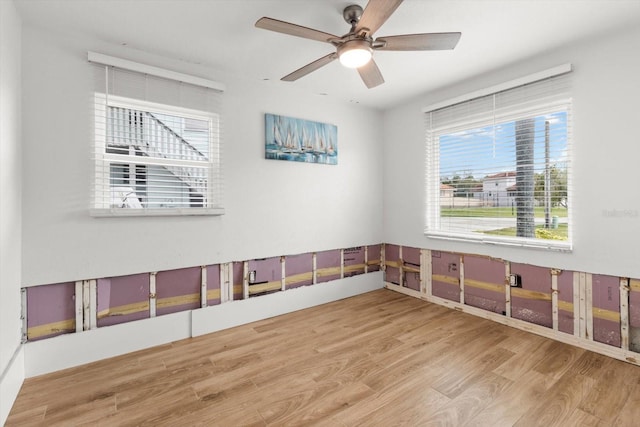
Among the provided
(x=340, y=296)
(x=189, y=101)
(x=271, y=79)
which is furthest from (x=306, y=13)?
(x=340, y=296)

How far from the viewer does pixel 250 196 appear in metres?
3.26

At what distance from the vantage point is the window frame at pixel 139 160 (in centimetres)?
248

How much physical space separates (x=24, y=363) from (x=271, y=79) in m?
3.19

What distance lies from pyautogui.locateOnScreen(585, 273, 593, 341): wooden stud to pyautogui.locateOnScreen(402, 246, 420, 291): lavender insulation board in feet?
5.58

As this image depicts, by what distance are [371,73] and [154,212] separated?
2.19 metres

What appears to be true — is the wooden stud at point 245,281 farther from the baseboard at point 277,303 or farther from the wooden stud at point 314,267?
the wooden stud at point 314,267

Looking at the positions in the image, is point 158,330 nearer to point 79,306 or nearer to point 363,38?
point 79,306

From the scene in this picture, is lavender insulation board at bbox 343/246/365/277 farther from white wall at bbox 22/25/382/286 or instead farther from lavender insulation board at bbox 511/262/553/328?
lavender insulation board at bbox 511/262/553/328

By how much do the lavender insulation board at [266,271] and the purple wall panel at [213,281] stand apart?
0.35 m

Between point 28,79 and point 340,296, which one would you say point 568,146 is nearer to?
point 340,296

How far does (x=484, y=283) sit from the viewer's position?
3.30 metres

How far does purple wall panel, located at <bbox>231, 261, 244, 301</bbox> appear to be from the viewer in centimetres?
318

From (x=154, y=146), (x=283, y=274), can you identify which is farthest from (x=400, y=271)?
(x=154, y=146)

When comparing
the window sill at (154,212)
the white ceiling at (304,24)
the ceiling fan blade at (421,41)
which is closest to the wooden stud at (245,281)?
the window sill at (154,212)
